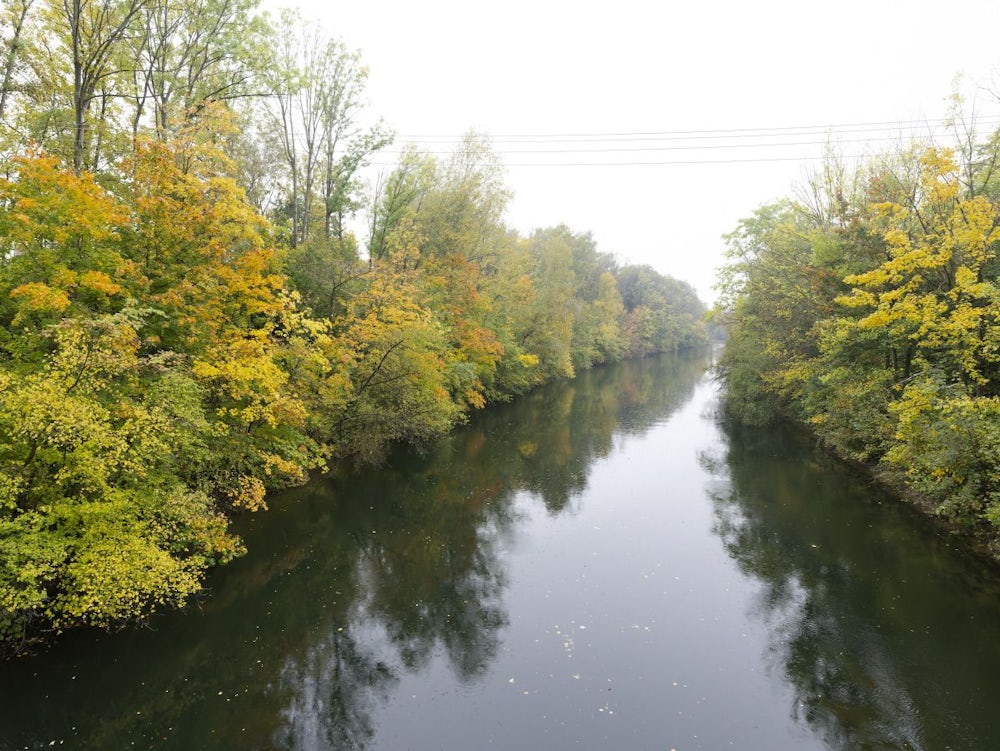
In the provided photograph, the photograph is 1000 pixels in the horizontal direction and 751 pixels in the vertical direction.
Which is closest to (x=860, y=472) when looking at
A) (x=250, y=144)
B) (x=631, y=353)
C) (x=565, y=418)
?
(x=565, y=418)

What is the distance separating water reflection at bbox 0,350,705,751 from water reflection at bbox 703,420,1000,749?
5.58 m

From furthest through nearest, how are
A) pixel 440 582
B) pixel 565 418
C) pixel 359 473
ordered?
pixel 565 418, pixel 359 473, pixel 440 582

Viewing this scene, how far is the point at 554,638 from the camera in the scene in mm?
10648

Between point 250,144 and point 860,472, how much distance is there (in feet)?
111

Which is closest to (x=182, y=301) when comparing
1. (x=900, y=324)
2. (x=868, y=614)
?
(x=868, y=614)

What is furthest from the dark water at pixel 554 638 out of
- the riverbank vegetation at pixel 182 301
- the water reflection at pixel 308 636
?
the riverbank vegetation at pixel 182 301

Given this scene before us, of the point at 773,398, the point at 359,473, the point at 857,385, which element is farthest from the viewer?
the point at 773,398

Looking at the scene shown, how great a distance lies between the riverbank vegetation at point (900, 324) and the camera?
45.6ft

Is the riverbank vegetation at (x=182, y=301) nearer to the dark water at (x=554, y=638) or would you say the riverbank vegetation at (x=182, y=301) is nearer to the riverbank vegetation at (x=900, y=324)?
the dark water at (x=554, y=638)

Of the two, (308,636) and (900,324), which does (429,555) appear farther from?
(900,324)

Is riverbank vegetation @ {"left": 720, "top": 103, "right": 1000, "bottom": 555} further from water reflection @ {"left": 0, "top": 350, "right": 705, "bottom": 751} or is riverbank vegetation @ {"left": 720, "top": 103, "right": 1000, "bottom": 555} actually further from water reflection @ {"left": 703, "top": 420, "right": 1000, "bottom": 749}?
water reflection @ {"left": 0, "top": 350, "right": 705, "bottom": 751}

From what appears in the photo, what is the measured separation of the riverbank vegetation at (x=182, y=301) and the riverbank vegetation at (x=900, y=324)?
48.3ft

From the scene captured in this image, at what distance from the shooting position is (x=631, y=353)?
76938 mm

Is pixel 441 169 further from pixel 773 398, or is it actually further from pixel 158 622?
pixel 158 622
